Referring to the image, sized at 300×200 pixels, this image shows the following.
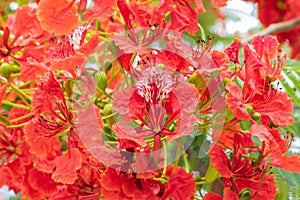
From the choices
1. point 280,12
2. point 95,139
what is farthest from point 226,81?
point 280,12

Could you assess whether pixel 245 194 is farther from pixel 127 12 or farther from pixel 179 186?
pixel 127 12

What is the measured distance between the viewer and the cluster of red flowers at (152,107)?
3.26ft

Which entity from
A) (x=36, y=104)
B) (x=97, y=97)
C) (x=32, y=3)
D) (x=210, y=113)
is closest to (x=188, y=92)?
(x=210, y=113)

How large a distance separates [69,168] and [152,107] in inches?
9.5

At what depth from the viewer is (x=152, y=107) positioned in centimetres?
98

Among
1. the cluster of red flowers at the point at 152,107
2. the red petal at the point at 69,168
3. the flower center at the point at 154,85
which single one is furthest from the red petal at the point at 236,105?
the red petal at the point at 69,168

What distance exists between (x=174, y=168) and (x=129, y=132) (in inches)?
5.0

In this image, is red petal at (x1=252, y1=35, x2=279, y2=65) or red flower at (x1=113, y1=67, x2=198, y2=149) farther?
red petal at (x1=252, y1=35, x2=279, y2=65)

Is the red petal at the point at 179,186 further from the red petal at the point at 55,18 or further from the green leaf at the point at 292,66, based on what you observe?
the green leaf at the point at 292,66

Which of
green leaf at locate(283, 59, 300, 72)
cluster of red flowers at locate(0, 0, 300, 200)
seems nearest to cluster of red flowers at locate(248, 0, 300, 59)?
green leaf at locate(283, 59, 300, 72)

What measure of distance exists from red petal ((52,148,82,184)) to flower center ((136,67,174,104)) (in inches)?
8.6

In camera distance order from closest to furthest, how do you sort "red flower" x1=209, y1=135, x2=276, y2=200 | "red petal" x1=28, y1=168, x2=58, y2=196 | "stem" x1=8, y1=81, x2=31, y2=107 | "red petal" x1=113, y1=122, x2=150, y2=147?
"red petal" x1=113, y1=122, x2=150, y2=147, "red flower" x1=209, y1=135, x2=276, y2=200, "stem" x1=8, y1=81, x2=31, y2=107, "red petal" x1=28, y1=168, x2=58, y2=196

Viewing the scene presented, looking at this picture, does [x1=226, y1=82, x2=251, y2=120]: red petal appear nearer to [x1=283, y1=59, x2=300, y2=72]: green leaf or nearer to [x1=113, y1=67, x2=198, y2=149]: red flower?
[x1=113, y1=67, x2=198, y2=149]: red flower

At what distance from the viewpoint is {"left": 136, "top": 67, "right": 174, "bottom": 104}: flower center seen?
3.18 ft
